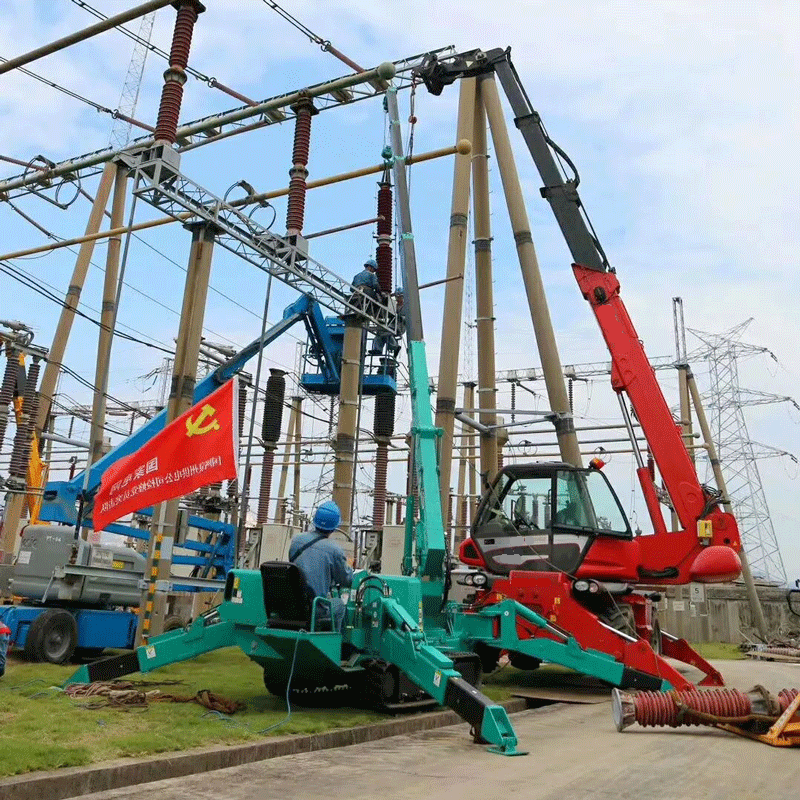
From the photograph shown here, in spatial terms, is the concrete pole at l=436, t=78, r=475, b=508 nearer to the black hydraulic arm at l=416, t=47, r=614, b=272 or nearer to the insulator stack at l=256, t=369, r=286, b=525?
the black hydraulic arm at l=416, t=47, r=614, b=272

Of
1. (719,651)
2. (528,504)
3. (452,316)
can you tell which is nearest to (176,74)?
(452,316)

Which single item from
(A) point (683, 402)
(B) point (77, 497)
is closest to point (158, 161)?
(B) point (77, 497)

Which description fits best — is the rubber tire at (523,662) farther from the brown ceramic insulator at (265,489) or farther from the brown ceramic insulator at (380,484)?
the brown ceramic insulator at (265,489)

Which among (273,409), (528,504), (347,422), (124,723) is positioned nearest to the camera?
(124,723)

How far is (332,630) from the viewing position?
764cm

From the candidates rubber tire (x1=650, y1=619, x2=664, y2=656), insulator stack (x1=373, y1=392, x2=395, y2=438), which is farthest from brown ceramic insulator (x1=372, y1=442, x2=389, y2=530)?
rubber tire (x1=650, y1=619, x2=664, y2=656)

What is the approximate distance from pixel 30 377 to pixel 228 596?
15807mm

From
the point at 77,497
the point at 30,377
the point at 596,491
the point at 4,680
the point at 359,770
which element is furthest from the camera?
the point at 30,377

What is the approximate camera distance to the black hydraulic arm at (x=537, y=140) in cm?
1486

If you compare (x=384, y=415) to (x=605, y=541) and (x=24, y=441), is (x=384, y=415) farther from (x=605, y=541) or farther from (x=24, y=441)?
(x=605, y=541)

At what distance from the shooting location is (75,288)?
60.6 ft

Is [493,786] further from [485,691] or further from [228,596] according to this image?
[485,691]

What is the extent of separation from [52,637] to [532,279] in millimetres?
9804

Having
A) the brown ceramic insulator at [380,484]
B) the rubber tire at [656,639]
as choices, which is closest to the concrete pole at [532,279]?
the rubber tire at [656,639]
